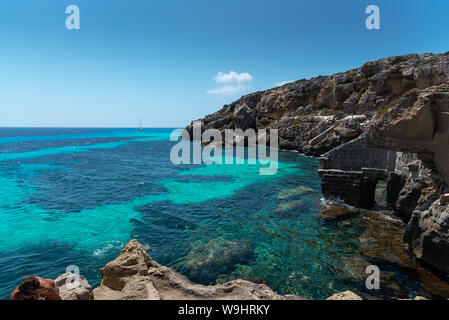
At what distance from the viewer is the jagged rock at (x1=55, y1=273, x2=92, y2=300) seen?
525cm

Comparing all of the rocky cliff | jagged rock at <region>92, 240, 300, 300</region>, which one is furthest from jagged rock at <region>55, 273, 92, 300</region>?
the rocky cliff

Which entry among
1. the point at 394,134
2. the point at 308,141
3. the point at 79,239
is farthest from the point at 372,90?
the point at 79,239

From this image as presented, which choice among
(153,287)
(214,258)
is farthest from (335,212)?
(153,287)

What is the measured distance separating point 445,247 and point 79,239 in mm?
18198

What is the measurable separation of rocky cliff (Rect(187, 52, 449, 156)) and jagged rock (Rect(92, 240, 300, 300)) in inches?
1555

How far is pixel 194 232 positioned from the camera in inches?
603

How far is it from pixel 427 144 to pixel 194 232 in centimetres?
1302

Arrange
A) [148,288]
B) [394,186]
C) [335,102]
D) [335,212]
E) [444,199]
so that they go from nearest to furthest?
[148,288] < [444,199] < [394,186] < [335,212] < [335,102]

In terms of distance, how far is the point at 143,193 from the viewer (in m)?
24.8

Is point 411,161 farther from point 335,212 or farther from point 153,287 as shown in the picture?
point 153,287

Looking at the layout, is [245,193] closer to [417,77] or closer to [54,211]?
[54,211]

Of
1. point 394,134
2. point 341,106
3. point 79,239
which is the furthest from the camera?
point 341,106

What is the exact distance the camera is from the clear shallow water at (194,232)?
10891 mm
